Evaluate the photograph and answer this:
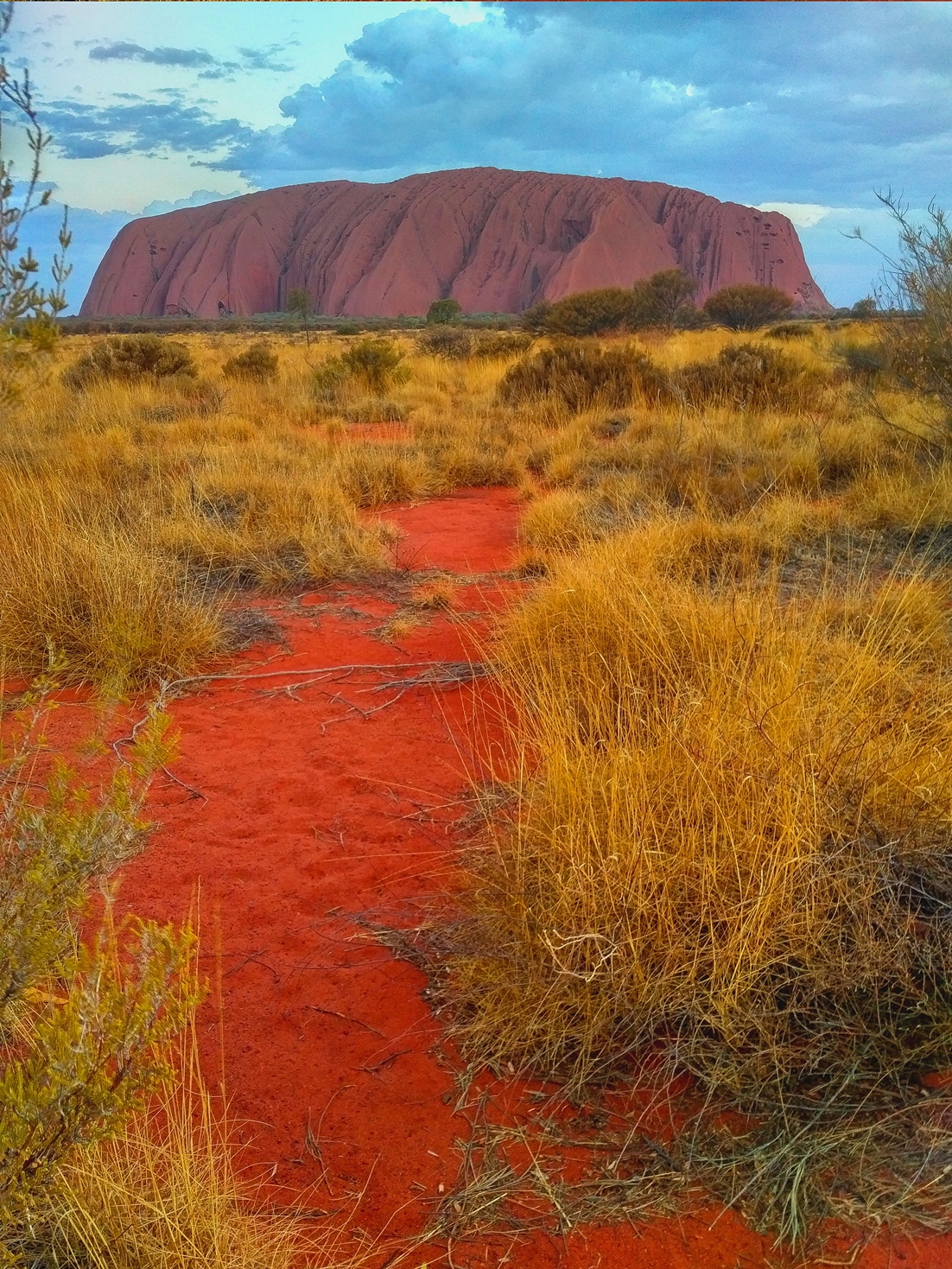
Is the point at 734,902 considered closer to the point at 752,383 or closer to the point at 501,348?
the point at 752,383

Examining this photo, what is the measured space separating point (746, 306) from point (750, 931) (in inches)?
1033

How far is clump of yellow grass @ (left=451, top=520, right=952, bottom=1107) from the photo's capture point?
1.86 meters

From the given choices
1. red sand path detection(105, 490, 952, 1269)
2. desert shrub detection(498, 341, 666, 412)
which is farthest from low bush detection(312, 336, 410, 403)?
red sand path detection(105, 490, 952, 1269)

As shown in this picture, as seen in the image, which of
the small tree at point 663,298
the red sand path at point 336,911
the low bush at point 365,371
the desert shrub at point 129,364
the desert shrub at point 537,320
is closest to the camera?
the red sand path at point 336,911

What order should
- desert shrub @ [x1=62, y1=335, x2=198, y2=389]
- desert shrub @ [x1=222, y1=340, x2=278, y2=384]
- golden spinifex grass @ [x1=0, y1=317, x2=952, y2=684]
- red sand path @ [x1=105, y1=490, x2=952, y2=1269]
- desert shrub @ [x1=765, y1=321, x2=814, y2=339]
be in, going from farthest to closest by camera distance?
desert shrub @ [x1=765, y1=321, x2=814, y2=339] < desert shrub @ [x1=222, y1=340, x2=278, y2=384] < desert shrub @ [x1=62, y1=335, x2=198, y2=389] < golden spinifex grass @ [x1=0, y1=317, x2=952, y2=684] < red sand path @ [x1=105, y1=490, x2=952, y2=1269]

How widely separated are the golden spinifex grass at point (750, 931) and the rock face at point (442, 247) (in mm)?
73279

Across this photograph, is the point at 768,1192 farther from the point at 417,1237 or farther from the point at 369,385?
the point at 369,385

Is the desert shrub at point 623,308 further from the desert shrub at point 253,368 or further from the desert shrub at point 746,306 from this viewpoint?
the desert shrub at point 253,368

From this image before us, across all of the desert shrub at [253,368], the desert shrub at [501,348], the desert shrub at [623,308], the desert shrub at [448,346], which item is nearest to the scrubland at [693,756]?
the desert shrub at [253,368]

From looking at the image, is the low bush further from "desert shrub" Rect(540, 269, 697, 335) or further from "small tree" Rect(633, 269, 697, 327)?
"small tree" Rect(633, 269, 697, 327)

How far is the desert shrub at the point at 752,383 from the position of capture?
10.5 meters

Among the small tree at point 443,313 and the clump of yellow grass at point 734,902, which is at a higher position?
the small tree at point 443,313

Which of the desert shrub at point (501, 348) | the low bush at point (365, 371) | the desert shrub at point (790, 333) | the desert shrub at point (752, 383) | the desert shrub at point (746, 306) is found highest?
the desert shrub at point (746, 306)

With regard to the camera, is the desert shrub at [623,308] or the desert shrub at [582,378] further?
the desert shrub at [623,308]
